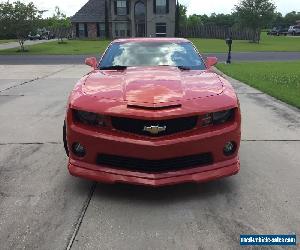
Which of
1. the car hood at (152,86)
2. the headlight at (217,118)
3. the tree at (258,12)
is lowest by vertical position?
the headlight at (217,118)

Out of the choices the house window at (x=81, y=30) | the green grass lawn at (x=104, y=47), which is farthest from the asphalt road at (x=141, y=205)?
the house window at (x=81, y=30)

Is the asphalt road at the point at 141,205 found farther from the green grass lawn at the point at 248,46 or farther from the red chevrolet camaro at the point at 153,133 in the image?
the green grass lawn at the point at 248,46

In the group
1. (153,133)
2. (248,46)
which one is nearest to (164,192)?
(153,133)

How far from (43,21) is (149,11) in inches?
796

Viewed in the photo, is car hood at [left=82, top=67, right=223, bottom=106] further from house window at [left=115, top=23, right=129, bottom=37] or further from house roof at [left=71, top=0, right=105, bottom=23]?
house roof at [left=71, top=0, right=105, bottom=23]

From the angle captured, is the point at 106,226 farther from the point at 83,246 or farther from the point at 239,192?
the point at 239,192

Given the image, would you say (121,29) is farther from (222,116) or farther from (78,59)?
(222,116)

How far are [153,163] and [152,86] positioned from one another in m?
0.81

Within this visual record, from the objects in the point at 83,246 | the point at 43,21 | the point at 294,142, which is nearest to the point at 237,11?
the point at 43,21

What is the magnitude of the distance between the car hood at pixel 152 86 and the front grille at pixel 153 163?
53 centimetres

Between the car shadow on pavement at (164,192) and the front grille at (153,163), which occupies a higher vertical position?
the front grille at (153,163)

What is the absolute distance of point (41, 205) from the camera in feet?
11.6

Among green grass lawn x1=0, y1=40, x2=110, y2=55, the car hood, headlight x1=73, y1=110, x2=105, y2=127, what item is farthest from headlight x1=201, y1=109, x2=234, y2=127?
green grass lawn x1=0, y1=40, x2=110, y2=55

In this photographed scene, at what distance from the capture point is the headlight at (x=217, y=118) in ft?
11.5
